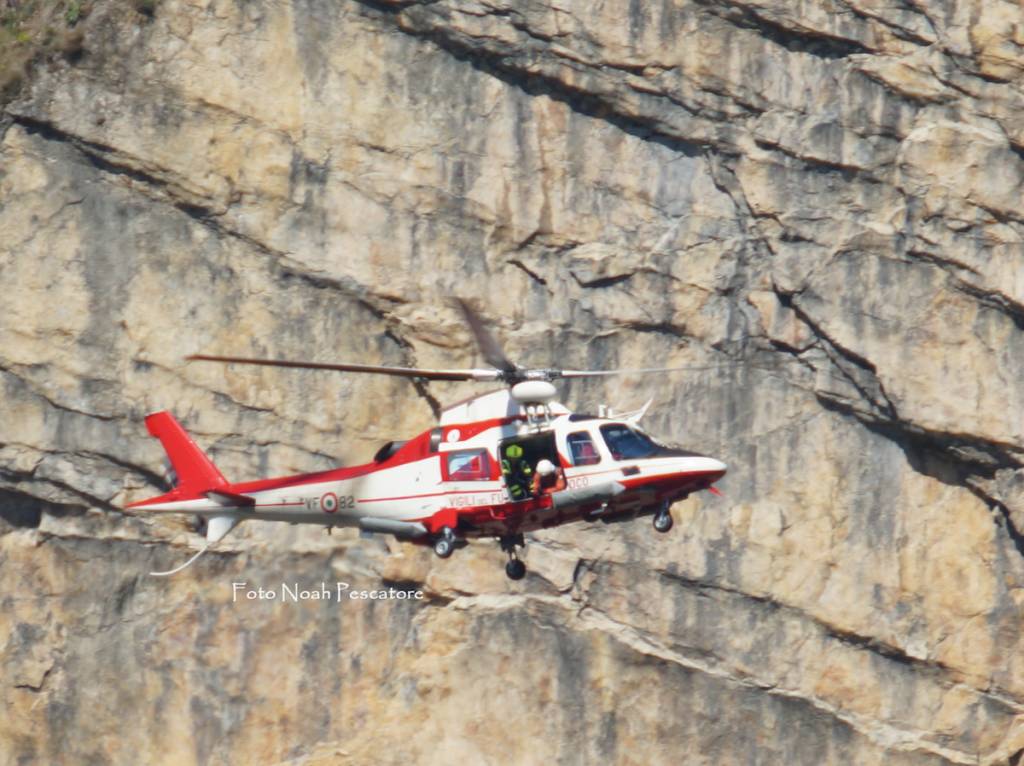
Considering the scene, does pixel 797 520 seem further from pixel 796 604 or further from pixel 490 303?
pixel 490 303

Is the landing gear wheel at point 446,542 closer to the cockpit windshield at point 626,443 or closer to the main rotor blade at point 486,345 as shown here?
the main rotor blade at point 486,345

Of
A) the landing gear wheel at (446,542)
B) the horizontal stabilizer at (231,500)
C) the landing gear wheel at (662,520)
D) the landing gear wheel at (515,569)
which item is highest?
the landing gear wheel at (662,520)

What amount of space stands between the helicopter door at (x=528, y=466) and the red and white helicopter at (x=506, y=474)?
14 mm

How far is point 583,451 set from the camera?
38.6 metres

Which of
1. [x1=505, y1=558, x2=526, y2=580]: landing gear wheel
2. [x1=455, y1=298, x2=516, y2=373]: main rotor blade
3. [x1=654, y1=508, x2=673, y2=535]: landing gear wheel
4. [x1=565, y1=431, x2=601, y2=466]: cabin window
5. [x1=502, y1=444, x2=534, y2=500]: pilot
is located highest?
[x1=455, y1=298, x2=516, y2=373]: main rotor blade

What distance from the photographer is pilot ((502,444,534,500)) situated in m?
38.5

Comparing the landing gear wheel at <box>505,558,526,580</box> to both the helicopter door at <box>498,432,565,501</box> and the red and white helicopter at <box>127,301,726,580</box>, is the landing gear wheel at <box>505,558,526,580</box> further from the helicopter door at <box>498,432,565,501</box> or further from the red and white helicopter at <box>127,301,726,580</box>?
→ the helicopter door at <box>498,432,565,501</box>

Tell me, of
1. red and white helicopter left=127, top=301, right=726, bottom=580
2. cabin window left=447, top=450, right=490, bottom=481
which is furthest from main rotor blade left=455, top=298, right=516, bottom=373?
cabin window left=447, top=450, right=490, bottom=481

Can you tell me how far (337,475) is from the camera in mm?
40500

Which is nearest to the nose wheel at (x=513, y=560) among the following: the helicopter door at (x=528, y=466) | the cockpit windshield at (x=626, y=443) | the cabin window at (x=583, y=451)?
the helicopter door at (x=528, y=466)

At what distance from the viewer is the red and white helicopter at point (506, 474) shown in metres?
38.2

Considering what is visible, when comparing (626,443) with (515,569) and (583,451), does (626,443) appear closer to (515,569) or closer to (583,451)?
(583,451)

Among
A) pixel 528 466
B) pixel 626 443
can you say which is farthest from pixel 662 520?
pixel 528 466

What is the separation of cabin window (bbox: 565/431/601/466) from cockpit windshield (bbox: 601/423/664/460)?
21 centimetres
